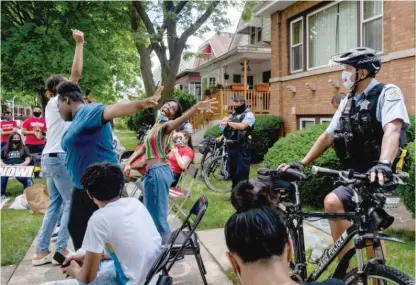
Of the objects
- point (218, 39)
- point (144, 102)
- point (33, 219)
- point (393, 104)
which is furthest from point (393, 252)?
point (218, 39)

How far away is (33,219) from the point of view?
5.95 m

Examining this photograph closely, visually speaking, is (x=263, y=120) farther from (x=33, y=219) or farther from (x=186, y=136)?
(x=33, y=219)

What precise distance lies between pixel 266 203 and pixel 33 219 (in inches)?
177

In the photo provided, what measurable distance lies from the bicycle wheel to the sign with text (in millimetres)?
3559

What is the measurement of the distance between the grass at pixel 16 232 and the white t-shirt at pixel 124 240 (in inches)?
103

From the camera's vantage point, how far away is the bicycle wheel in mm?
8367

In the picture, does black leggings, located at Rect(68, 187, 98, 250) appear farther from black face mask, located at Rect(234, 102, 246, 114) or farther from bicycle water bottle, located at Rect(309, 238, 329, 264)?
black face mask, located at Rect(234, 102, 246, 114)

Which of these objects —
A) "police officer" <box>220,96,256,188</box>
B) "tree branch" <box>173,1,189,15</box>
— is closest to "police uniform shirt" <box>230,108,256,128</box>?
"police officer" <box>220,96,256,188</box>

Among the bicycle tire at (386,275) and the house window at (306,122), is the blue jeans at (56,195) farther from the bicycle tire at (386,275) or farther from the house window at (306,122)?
the house window at (306,122)

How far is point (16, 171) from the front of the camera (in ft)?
22.2

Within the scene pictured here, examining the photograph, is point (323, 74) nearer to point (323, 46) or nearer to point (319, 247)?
point (323, 46)

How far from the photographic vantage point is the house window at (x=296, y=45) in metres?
11.7

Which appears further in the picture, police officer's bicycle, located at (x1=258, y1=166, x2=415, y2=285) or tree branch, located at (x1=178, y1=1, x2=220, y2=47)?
tree branch, located at (x1=178, y1=1, x2=220, y2=47)

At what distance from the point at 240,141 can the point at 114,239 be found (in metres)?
4.41
